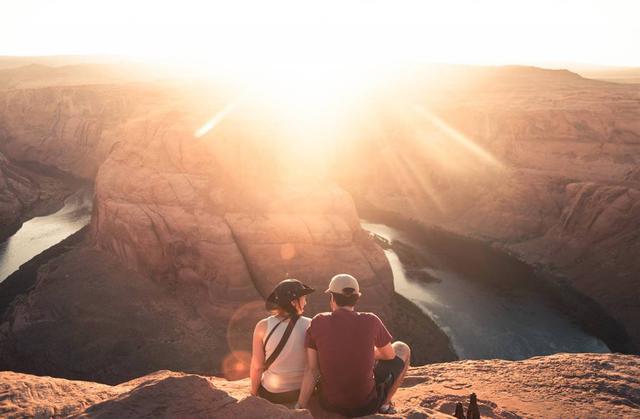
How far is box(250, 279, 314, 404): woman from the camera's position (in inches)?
209

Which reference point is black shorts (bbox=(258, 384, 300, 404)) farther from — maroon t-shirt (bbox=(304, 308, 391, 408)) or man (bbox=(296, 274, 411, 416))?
maroon t-shirt (bbox=(304, 308, 391, 408))

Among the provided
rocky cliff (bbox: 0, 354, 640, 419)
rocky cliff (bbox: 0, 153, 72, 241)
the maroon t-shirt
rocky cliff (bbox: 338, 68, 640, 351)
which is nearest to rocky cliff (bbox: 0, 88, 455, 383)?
rocky cliff (bbox: 0, 354, 640, 419)

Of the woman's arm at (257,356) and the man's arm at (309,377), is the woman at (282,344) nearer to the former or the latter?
the woman's arm at (257,356)

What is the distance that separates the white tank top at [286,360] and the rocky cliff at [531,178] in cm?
2764

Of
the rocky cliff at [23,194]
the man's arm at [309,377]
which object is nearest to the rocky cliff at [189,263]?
the man's arm at [309,377]

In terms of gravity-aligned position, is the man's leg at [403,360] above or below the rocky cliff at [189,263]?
above

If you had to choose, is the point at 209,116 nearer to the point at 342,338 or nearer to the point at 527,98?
the point at 342,338

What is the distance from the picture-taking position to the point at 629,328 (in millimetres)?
26844

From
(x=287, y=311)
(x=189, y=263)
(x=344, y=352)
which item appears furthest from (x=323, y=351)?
(x=189, y=263)

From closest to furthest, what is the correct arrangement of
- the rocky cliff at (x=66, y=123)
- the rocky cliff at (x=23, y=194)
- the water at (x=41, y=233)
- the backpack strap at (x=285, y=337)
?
the backpack strap at (x=285, y=337) < the water at (x=41, y=233) < the rocky cliff at (x=23, y=194) < the rocky cliff at (x=66, y=123)

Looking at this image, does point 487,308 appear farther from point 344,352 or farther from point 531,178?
point 344,352

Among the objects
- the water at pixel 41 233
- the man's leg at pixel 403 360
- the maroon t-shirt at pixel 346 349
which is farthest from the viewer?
the water at pixel 41 233

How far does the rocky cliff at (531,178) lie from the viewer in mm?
33375

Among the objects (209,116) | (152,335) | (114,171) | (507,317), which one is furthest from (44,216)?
(507,317)
